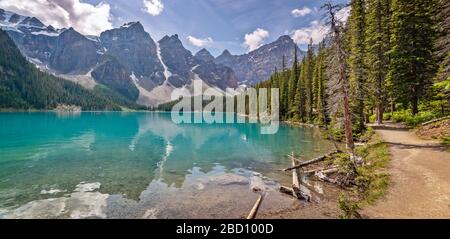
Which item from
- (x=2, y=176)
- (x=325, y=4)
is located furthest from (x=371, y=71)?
(x=2, y=176)

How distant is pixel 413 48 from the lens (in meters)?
29.9

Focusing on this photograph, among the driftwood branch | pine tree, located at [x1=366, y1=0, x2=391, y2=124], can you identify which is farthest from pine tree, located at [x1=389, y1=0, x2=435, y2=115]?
the driftwood branch

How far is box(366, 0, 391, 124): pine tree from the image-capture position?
1308 inches

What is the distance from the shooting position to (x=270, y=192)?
53.6ft

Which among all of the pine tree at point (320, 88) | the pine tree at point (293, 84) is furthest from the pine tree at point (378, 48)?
the pine tree at point (293, 84)

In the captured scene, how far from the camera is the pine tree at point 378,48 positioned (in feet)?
109

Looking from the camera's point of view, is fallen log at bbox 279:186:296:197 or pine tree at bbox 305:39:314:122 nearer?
fallen log at bbox 279:186:296:197

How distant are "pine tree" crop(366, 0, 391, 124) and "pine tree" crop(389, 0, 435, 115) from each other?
1.67 m

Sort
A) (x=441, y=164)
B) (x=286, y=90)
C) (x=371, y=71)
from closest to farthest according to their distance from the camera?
1. (x=441, y=164)
2. (x=371, y=71)
3. (x=286, y=90)

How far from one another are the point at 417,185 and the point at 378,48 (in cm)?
2623

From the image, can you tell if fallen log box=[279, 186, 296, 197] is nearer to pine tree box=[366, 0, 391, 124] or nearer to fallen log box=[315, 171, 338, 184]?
fallen log box=[315, 171, 338, 184]

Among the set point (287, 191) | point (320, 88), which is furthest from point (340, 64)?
point (320, 88)
